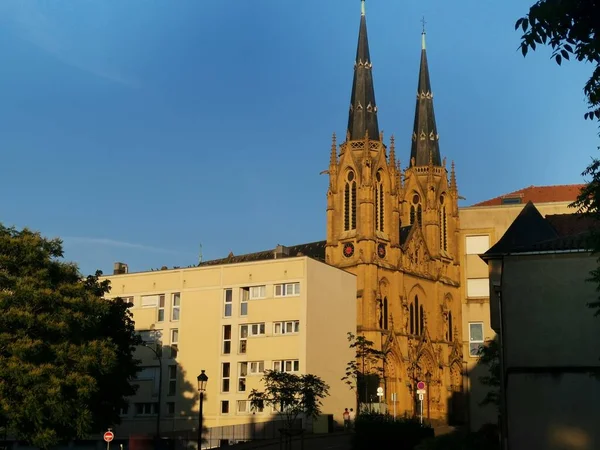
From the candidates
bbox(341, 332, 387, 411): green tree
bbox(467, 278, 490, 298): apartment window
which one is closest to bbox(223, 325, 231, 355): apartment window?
bbox(341, 332, 387, 411): green tree

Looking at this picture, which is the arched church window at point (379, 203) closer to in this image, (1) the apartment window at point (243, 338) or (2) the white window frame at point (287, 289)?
(2) the white window frame at point (287, 289)

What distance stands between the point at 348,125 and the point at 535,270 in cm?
6053

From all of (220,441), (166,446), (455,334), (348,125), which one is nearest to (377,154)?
(348,125)

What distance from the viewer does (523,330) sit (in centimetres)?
2797

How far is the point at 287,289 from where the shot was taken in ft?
190

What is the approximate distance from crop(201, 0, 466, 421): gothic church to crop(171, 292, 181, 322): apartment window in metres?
19.5

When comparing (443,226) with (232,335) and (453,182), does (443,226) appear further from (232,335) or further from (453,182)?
(232,335)

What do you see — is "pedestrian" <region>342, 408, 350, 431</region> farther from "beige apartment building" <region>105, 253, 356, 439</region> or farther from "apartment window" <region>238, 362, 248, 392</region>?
"apartment window" <region>238, 362, 248, 392</region>

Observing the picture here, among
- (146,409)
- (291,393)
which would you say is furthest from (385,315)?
(291,393)

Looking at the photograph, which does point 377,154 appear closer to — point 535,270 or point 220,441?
point 220,441

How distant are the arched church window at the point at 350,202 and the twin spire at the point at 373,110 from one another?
4.93 m

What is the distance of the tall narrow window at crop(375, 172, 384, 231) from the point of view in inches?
3265

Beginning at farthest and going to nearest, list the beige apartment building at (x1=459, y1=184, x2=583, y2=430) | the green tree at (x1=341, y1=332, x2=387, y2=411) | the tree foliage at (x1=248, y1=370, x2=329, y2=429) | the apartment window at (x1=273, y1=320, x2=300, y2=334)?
1. the beige apartment building at (x1=459, y1=184, x2=583, y2=430)
2. the green tree at (x1=341, y1=332, x2=387, y2=411)
3. the apartment window at (x1=273, y1=320, x2=300, y2=334)
4. the tree foliage at (x1=248, y1=370, x2=329, y2=429)

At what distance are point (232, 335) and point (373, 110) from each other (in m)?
36.4
